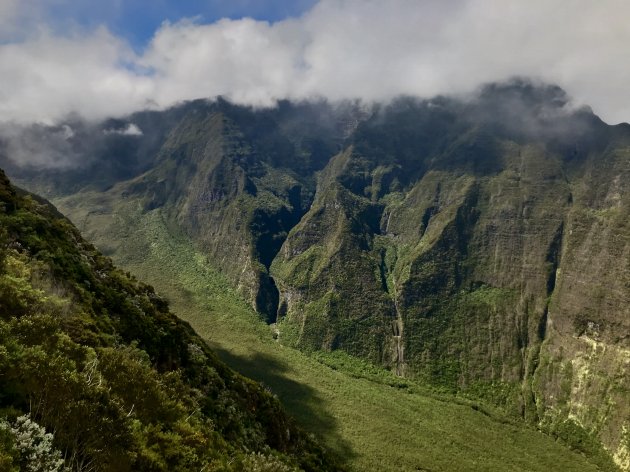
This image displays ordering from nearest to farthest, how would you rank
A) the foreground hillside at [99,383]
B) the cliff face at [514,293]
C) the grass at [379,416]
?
1. the foreground hillside at [99,383]
2. the grass at [379,416]
3. the cliff face at [514,293]

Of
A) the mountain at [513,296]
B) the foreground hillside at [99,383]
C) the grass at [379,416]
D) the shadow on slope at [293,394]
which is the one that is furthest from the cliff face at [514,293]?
the foreground hillside at [99,383]

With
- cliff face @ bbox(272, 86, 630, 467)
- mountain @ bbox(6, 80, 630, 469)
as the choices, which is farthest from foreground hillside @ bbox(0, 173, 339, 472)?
cliff face @ bbox(272, 86, 630, 467)

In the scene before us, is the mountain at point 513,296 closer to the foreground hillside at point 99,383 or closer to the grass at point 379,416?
the grass at point 379,416

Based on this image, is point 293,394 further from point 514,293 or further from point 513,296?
point 514,293

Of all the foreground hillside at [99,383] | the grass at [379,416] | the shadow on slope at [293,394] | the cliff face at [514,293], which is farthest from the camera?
the cliff face at [514,293]

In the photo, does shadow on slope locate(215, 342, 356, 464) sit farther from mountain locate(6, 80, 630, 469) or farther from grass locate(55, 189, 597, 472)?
mountain locate(6, 80, 630, 469)

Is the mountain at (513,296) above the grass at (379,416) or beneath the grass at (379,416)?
above

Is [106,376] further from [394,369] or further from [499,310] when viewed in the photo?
[499,310]

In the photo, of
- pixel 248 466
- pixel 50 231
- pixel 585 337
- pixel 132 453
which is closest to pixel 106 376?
pixel 132 453

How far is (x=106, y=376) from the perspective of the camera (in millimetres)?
19531

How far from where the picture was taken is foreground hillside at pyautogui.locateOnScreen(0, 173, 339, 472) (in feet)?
48.4

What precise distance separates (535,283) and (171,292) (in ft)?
440

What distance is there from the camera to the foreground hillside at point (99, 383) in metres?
14.8

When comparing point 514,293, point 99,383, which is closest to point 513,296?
point 514,293
